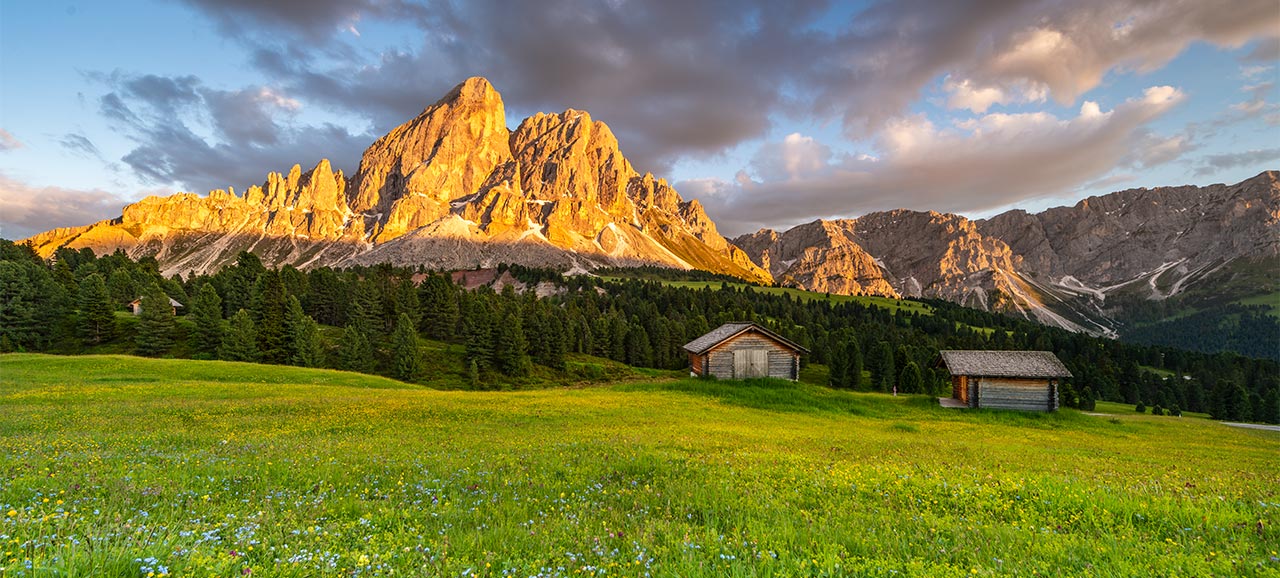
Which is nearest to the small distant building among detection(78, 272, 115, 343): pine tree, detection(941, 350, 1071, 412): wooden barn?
detection(78, 272, 115, 343): pine tree

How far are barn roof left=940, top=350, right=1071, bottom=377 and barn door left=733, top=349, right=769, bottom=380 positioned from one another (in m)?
17.3

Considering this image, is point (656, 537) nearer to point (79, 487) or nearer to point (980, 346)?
point (79, 487)

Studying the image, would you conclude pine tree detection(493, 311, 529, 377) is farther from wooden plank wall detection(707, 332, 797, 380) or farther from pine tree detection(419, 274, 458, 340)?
wooden plank wall detection(707, 332, 797, 380)

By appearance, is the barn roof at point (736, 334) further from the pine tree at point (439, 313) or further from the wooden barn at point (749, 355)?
the pine tree at point (439, 313)

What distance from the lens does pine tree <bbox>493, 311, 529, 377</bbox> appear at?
88312mm

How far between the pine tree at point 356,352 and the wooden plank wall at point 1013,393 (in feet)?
275

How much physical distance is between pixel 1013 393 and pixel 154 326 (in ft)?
366

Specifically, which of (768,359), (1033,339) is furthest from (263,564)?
(1033,339)

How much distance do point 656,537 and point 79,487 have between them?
980 centimetres

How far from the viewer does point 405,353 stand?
79.1 m

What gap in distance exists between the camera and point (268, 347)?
7831cm

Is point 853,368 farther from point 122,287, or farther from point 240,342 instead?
point 122,287

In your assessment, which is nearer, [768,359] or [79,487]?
[79,487]

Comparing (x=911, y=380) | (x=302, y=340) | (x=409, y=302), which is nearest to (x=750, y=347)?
(x=911, y=380)
